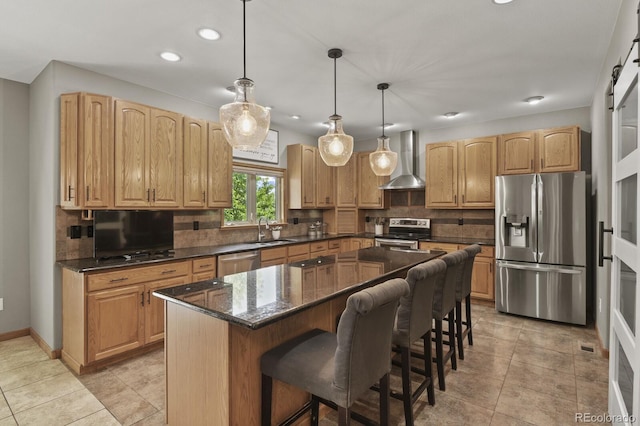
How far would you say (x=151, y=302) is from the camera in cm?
319

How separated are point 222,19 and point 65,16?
43.8 inches

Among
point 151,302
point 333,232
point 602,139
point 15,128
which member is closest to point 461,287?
point 602,139

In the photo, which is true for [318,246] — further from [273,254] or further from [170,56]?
[170,56]

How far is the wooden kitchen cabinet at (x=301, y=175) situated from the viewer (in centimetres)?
547

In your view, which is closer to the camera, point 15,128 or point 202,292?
point 202,292

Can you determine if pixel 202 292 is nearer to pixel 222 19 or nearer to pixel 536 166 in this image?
pixel 222 19

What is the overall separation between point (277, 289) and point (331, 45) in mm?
2074

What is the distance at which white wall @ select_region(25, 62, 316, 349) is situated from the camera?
307cm

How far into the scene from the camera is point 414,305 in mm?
2072

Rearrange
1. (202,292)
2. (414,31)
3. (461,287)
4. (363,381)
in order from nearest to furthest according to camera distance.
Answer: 1. (363,381)
2. (202,292)
3. (414,31)
4. (461,287)

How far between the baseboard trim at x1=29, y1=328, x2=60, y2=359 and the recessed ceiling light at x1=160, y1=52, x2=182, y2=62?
9.35 ft

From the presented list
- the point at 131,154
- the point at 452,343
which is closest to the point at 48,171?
the point at 131,154

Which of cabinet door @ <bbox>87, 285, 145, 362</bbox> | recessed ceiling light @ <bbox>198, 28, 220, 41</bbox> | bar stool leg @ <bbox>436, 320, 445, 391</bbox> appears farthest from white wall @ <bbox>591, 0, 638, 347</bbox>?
cabinet door @ <bbox>87, 285, 145, 362</bbox>

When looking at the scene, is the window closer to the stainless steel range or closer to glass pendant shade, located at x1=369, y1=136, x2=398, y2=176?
the stainless steel range
